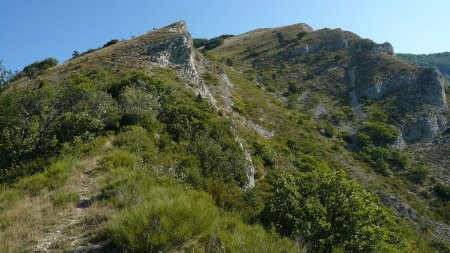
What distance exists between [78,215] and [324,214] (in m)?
7.14

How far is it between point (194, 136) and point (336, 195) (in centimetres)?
915

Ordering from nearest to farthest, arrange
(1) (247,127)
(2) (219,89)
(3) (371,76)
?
(1) (247,127)
(2) (219,89)
(3) (371,76)

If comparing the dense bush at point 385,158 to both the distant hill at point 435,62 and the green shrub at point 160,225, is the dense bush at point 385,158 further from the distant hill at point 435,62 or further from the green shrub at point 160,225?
the distant hill at point 435,62

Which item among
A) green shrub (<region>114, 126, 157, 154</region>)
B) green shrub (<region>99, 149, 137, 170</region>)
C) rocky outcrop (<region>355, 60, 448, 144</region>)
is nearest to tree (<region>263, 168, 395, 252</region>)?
green shrub (<region>99, 149, 137, 170</region>)

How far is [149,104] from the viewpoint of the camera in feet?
69.5

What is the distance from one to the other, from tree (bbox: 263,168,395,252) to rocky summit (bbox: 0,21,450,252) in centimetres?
4

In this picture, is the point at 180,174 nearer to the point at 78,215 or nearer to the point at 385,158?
the point at 78,215

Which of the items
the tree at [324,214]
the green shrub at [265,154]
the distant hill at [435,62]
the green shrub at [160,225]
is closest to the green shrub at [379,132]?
the green shrub at [265,154]

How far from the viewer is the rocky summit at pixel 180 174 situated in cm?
862

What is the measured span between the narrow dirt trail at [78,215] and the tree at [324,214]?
15.9 ft

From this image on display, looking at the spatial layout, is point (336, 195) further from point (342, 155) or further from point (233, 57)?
point (233, 57)

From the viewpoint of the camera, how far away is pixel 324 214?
12.0 m

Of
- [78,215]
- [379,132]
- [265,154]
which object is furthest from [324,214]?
[379,132]

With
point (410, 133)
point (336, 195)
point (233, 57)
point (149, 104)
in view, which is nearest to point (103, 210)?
point (336, 195)
